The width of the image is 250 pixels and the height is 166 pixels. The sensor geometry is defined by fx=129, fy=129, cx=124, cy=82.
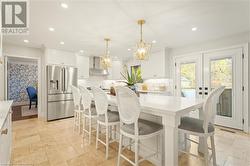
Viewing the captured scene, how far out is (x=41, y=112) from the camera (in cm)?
457

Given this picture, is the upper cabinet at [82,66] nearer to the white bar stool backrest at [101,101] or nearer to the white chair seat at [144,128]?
the white bar stool backrest at [101,101]

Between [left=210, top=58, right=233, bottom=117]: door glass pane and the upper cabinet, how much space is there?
447 centimetres

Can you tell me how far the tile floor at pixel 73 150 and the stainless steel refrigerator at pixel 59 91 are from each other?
44.3 inches

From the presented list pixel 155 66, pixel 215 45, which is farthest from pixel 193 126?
pixel 155 66

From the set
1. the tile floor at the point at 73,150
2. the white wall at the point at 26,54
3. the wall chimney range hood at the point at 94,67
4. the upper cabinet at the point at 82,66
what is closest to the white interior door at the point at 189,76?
the tile floor at the point at 73,150

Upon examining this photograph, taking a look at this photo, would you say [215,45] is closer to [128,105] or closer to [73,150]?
[128,105]

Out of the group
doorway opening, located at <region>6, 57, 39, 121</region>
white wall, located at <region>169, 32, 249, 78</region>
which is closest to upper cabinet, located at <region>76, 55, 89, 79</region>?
doorway opening, located at <region>6, 57, 39, 121</region>

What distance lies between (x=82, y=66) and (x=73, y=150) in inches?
145

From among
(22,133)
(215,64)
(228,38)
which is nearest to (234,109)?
(215,64)

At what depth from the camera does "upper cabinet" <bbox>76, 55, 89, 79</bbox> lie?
525 centimetres

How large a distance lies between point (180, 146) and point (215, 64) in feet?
9.09

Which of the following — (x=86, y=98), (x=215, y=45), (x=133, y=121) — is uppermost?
(x=215, y=45)

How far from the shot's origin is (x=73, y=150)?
7.57ft

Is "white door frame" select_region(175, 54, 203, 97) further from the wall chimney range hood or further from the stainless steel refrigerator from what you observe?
the stainless steel refrigerator
